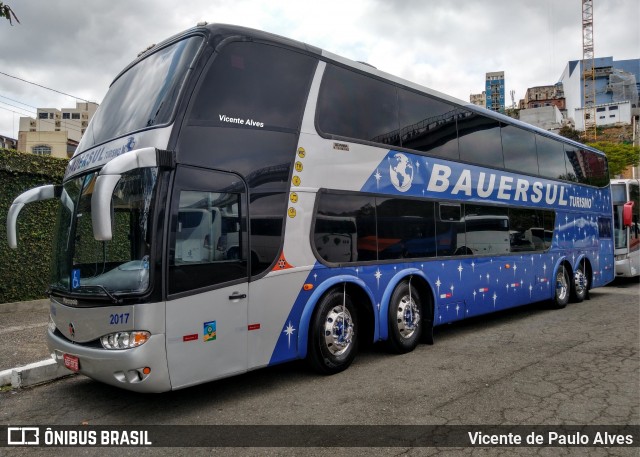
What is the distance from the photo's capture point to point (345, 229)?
244 inches

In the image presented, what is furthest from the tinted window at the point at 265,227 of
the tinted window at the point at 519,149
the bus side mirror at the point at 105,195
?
the tinted window at the point at 519,149

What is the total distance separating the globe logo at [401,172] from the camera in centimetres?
697

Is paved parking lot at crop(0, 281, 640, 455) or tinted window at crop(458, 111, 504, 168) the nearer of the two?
paved parking lot at crop(0, 281, 640, 455)

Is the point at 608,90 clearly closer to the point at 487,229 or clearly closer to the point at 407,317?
the point at 487,229

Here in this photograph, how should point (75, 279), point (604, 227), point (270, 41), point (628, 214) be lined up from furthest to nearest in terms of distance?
1. point (628, 214)
2. point (604, 227)
3. point (270, 41)
4. point (75, 279)

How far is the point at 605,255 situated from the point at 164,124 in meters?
13.9

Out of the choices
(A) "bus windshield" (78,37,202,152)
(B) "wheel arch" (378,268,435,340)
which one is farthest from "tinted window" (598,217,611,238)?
(A) "bus windshield" (78,37,202,152)

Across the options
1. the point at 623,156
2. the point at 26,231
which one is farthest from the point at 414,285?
the point at 623,156

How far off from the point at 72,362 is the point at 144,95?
2904mm

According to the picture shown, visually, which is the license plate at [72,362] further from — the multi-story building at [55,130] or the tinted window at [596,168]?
the multi-story building at [55,130]

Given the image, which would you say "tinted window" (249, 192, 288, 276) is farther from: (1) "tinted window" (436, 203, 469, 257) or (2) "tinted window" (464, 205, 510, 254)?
(2) "tinted window" (464, 205, 510, 254)

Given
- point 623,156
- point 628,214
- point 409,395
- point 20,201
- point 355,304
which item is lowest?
point 409,395

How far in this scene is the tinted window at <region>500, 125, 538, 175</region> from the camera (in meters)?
9.63

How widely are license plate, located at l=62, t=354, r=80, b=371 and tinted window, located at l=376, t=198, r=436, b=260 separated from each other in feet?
12.9
